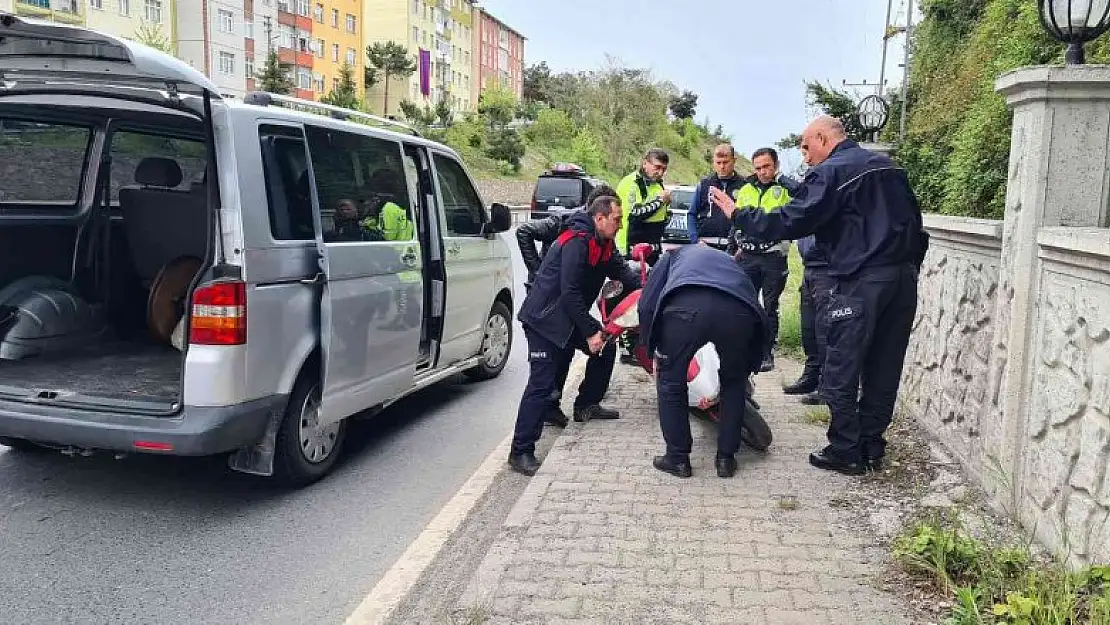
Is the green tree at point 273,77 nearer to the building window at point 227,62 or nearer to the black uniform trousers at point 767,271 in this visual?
the building window at point 227,62

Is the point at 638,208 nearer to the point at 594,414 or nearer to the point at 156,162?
the point at 594,414

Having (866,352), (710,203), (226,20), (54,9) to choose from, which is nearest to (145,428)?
(866,352)

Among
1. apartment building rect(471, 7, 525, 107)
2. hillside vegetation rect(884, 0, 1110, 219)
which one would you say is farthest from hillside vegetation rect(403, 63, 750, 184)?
hillside vegetation rect(884, 0, 1110, 219)

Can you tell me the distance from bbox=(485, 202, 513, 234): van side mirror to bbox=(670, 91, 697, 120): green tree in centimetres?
8385

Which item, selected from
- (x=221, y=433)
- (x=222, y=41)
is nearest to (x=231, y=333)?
(x=221, y=433)

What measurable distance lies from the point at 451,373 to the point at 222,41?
55.7 meters

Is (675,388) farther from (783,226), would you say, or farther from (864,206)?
(864,206)

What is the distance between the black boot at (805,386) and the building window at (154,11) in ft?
173

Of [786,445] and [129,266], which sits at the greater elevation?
Result: [129,266]

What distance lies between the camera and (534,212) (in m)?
25.7

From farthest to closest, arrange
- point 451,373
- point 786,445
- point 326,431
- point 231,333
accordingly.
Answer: point 451,373, point 786,445, point 326,431, point 231,333

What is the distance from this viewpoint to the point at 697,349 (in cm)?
497

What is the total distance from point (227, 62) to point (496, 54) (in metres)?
55.0

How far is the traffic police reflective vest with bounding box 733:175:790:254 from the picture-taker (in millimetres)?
7430
